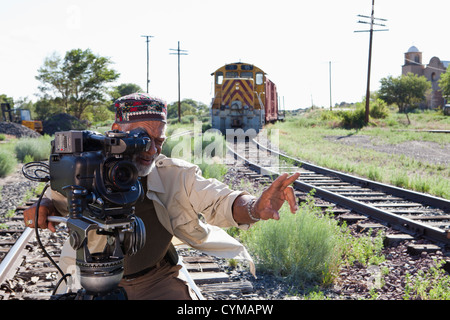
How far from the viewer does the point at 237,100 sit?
905 inches

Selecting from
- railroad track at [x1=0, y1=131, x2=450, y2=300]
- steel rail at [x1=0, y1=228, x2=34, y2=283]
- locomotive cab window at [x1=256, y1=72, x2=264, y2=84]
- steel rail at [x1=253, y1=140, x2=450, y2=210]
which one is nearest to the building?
locomotive cab window at [x1=256, y1=72, x2=264, y2=84]

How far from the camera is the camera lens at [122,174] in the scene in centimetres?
192

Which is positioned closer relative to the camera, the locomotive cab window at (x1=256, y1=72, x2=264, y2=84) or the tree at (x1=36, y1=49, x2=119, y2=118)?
the locomotive cab window at (x1=256, y1=72, x2=264, y2=84)

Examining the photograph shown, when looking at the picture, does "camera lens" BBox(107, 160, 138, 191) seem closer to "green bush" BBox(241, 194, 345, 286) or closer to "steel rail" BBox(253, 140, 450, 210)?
"green bush" BBox(241, 194, 345, 286)

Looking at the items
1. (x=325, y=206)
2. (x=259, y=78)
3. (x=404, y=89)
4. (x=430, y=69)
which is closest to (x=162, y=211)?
(x=325, y=206)

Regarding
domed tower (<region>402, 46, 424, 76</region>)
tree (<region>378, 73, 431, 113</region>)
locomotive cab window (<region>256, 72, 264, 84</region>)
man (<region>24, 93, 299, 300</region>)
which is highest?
domed tower (<region>402, 46, 424, 76</region>)

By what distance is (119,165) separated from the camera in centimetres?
193

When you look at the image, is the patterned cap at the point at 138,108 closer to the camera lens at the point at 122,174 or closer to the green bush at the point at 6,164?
the camera lens at the point at 122,174

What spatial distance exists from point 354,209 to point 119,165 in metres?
5.87

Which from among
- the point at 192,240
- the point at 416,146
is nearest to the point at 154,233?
the point at 192,240

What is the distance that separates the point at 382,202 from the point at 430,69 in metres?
74.8

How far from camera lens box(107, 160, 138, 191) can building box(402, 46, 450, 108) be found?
7017 cm

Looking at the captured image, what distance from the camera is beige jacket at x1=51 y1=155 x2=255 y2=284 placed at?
2490 millimetres
